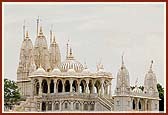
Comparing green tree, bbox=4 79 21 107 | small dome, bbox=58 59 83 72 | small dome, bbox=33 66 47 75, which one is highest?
small dome, bbox=58 59 83 72

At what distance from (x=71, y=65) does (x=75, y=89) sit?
1.94m

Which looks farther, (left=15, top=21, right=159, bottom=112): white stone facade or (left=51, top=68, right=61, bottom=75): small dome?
(left=51, top=68, right=61, bottom=75): small dome

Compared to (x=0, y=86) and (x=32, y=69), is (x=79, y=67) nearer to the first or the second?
(x=32, y=69)

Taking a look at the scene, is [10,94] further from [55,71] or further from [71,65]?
[71,65]

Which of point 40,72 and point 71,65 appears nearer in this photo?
point 40,72

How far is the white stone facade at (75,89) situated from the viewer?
40.7 meters

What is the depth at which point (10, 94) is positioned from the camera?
135ft

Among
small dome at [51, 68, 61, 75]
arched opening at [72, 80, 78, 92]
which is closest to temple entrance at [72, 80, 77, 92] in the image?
arched opening at [72, 80, 78, 92]

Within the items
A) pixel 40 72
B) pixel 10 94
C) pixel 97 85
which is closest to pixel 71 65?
pixel 97 85

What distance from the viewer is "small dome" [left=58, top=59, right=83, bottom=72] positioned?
146ft

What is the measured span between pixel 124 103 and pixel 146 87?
401 centimetres

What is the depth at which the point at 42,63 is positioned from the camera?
46625mm

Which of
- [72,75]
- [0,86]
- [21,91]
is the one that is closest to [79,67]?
[72,75]

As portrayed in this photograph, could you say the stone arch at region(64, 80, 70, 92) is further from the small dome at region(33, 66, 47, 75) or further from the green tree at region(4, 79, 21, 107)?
the green tree at region(4, 79, 21, 107)
